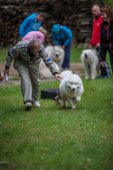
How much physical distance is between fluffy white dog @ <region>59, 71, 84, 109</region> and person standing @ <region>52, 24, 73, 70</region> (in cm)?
597

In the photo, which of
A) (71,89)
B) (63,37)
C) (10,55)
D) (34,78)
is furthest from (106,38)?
(63,37)

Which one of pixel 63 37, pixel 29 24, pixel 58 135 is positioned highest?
pixel 58 135

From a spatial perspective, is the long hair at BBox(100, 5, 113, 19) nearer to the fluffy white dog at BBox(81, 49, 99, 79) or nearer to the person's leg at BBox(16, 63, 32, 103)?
the person's leg at BBox(16, 63, 32, 103)

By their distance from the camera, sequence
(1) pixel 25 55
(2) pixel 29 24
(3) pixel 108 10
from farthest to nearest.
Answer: (2) pixel 29 24 → (3) pixel 108 10 → (1) pixel 25 55

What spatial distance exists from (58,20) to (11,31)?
2.99m

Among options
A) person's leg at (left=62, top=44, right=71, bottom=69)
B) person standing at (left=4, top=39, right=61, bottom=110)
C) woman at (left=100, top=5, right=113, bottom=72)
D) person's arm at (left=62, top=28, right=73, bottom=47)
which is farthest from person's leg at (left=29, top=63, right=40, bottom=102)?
person's leg at (left=62, top=44, right=71, bottom=69)

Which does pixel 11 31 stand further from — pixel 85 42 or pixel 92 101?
pixel 92 101

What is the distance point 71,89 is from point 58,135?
112 inches

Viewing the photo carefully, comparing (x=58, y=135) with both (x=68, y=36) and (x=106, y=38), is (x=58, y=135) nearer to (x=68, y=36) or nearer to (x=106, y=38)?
(x=106, y=38)

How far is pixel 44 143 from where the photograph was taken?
816 centimetres

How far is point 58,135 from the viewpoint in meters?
8.73

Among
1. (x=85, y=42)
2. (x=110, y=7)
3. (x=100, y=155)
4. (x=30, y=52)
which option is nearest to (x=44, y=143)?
(x=100, y=155)

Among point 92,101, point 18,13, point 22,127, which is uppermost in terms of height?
point 22,127

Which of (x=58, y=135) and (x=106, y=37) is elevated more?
(x=106, y=37)
